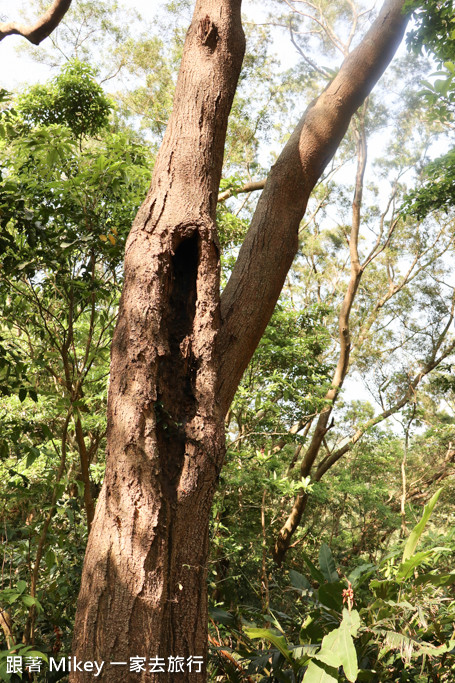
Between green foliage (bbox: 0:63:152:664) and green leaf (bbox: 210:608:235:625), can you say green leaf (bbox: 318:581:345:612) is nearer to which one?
green leaf (bbox: 210:608:235:625)

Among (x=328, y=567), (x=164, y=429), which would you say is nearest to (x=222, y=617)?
(x=328, y=567)

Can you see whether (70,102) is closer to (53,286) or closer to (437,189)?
(53,286)

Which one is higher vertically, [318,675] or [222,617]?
[222,617]

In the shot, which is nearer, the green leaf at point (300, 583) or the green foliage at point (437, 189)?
the green leaf at point (300, 583)

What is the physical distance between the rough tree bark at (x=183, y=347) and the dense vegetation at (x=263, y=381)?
60cm

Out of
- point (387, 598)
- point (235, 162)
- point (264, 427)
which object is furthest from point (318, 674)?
point (235, 162)

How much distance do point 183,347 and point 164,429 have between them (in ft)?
0.96

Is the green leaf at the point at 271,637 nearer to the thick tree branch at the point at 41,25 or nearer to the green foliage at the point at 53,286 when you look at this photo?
the green foliage at the point at 53,286

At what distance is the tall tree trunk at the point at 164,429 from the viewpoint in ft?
5.49

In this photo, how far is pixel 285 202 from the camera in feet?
7.63

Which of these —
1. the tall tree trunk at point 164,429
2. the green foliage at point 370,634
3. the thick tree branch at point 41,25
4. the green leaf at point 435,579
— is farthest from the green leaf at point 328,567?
the thick tree branch at point 41,25

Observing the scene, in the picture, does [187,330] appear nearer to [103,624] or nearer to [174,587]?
[174,587]

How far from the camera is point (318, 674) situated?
2.46 meters

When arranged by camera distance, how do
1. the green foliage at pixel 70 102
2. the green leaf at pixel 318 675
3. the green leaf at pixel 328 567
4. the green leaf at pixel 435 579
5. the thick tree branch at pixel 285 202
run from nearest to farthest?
the thick tree branch at pixel 285 202, the green leaf at pixel 318 675, the green leaf at pixel 435 579, the green leaf at pixel 328 567, the green foliage at pixel 70 102
